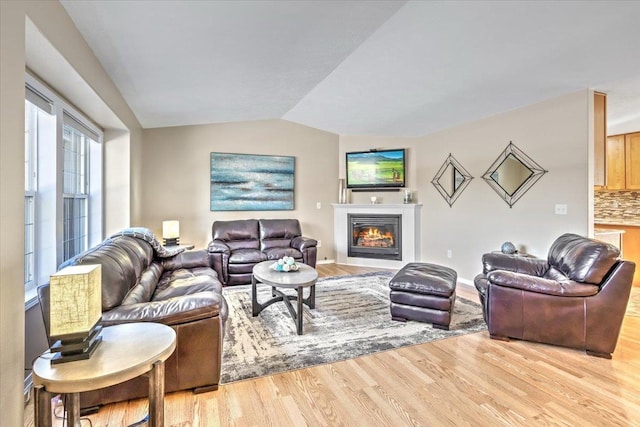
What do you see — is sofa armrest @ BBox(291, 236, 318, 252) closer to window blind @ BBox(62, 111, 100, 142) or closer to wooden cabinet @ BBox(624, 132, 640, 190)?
window blind @ BBox(62, 111, 100, 142)

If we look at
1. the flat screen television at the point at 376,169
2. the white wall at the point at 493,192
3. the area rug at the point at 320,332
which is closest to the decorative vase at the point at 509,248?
the white wall at the point at 493,192

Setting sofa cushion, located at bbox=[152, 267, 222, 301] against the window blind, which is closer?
sofa cushion, located at bbox=[152, 267, 222, 301]

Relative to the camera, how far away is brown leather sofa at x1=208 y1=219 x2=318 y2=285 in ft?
15.2

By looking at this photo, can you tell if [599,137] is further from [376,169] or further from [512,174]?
[376,169]

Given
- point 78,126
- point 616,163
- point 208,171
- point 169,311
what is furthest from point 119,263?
point 616,163

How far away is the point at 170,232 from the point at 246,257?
1.29 meters

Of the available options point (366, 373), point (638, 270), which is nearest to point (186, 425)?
point (366, 373)

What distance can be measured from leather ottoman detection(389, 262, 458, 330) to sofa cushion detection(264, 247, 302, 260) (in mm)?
2062

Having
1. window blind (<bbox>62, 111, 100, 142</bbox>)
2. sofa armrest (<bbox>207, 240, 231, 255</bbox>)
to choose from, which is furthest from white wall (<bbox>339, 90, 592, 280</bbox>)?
window blind (<bbox>62, 111, 100, 142</bbox>)

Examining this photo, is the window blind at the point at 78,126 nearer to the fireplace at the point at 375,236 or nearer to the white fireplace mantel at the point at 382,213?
the white fireplace mantel at the point at 382,213

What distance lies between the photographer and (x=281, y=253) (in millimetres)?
4930

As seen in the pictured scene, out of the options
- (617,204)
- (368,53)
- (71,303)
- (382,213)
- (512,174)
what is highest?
(368,53)

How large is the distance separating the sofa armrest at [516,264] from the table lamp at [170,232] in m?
4.36

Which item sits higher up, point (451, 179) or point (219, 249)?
point (451, 179)
